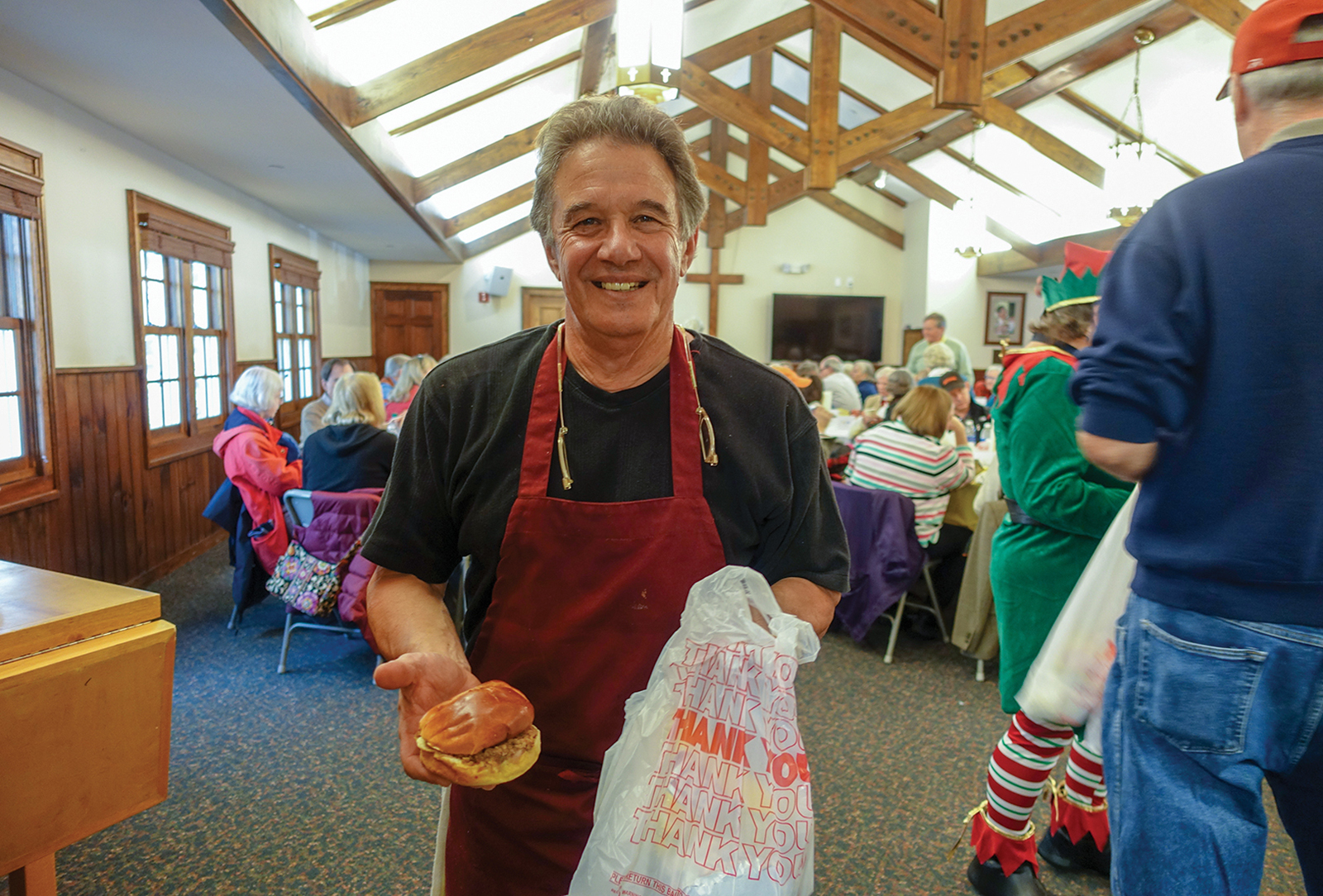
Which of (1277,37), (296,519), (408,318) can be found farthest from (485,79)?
(1277,37)

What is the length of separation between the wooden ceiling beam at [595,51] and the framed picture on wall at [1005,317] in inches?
296

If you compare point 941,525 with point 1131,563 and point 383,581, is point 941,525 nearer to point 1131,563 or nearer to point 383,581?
point 1131,563

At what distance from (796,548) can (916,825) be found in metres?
1.74

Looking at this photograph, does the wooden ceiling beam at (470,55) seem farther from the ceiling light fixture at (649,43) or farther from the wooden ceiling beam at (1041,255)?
the wooden ceiling beam at (1041,255)

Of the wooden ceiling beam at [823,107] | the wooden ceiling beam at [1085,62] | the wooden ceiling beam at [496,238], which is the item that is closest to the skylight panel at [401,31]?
the wooden ceiling beam at [823,107]

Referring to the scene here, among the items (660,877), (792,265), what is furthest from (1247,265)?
(792,265)

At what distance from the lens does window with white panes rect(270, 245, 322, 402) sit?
7.37 m

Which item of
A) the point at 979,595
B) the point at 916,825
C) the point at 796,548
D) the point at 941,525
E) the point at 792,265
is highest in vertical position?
Answer: the point at 792,265

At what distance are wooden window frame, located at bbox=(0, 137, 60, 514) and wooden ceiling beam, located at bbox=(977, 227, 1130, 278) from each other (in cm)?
901

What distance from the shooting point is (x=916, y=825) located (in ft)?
7.98

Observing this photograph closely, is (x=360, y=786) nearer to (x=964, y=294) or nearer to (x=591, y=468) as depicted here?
(x=591, y=468)

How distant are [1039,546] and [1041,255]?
10.3 metres

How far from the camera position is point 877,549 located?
12.0 ft

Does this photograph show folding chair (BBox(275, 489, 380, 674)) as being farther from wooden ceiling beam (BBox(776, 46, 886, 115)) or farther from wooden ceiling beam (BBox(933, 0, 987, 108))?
wooden ceiling beam (BBox(776, 46, 886, 115))
